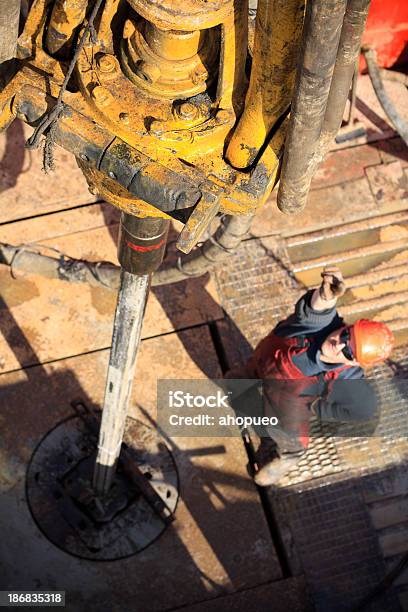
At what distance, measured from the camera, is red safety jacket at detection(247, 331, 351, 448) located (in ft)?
17.5

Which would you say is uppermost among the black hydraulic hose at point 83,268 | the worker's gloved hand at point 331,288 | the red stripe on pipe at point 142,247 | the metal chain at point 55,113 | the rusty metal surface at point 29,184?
the metal chain at point 55,113

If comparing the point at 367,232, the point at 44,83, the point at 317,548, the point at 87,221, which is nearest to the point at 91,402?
the point at 87,221

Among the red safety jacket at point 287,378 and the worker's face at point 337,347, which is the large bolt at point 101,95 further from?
the red safety jacket at point 287,378

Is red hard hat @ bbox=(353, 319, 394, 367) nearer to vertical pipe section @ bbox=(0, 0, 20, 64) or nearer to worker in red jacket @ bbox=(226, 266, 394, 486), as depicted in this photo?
worker in red jacket @ bbox=(226, 266, 394, 486)

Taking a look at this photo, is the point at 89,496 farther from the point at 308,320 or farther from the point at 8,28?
the point at 8,28

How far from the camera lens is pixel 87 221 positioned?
6.54 m

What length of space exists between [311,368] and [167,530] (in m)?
1.56

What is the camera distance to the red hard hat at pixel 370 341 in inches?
194

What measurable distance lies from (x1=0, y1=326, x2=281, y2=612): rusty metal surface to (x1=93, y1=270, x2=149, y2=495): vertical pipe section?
0.78 meters

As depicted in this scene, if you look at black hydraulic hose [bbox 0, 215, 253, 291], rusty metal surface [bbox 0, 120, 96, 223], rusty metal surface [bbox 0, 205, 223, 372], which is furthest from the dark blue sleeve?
rusty metal surface [bbox 0, 120, 96, 223]

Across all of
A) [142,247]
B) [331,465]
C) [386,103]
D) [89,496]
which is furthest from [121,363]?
[386,103]

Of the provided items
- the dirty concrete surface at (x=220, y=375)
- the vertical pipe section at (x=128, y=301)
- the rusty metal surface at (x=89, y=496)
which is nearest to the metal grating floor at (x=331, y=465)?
the dirty concrete surface at (x=220, y=375)

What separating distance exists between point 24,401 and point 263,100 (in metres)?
3.67

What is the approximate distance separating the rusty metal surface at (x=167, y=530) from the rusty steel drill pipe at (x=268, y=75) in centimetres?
328
